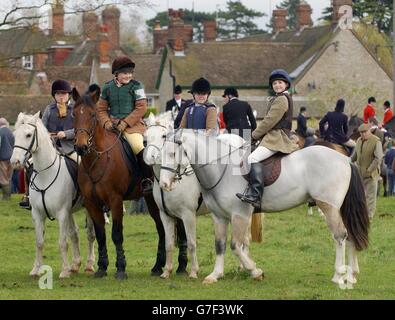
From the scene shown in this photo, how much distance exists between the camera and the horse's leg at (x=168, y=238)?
50.0 feet

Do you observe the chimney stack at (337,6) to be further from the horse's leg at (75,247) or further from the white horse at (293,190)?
the white horse at (293,190)

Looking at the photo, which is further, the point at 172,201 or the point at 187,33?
the point at 187,33

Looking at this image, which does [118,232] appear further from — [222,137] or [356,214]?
[356,214]

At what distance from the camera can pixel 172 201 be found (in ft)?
49.3

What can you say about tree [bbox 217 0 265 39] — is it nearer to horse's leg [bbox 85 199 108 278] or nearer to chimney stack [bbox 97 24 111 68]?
chimney stack [bbox 97 24 111 68]

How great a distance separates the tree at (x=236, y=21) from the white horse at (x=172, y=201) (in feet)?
350

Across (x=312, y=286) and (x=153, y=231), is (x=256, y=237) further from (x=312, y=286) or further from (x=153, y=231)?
(x=153, y=231)

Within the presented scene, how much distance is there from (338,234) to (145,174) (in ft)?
9.99

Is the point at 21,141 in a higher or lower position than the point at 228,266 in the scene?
higher

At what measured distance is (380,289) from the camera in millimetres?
13977

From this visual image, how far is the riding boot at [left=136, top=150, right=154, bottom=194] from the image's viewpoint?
15578 mm

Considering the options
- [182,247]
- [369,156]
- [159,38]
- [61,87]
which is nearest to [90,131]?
[61,87]

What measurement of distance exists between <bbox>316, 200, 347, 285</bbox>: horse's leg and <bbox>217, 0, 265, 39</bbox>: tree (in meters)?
108

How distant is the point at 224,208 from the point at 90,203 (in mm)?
1987
